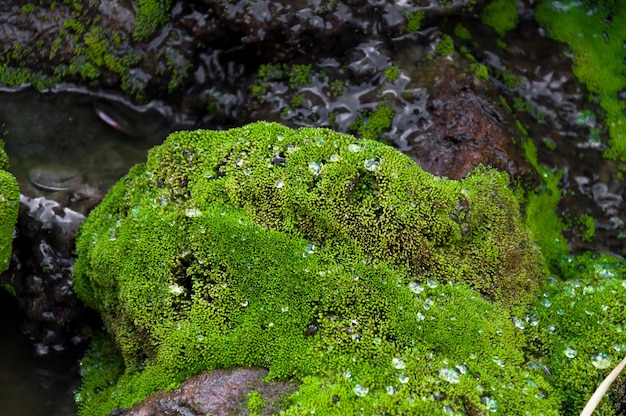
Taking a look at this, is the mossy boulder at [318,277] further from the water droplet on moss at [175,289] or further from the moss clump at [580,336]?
the moss clump at [580,336]

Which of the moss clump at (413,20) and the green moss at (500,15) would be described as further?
the green moss at (500,15)

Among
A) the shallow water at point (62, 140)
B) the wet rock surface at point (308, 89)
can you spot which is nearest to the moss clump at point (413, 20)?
the wet rock surface at point (308, 89)

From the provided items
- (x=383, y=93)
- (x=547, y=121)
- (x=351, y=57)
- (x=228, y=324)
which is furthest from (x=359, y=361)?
(x=547, y=121)

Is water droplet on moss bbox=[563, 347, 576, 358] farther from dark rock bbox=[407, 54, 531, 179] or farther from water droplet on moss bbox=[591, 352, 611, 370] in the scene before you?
dark rock bbox=[407, 54, 531, 179]

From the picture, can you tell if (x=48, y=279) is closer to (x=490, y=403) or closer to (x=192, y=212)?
(x=192, y=212)

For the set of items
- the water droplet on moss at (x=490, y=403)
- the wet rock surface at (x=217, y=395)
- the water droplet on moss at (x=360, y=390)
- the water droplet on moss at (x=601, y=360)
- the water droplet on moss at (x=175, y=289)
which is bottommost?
the wet rock surface at (x=217, y=395)

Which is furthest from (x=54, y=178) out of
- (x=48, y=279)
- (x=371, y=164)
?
(x=371, y=164)

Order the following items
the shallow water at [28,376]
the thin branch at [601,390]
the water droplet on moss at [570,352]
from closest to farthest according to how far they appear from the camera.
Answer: the thin branch at [601,390] < the water droplet on moss at [570,352] < the shallow water at [28,376]
